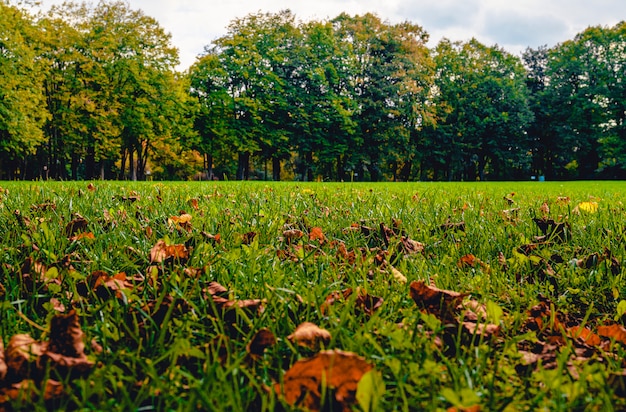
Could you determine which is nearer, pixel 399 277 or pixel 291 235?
pixel 399 277

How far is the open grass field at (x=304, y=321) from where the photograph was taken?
896 mm

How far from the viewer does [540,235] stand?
2609 millimetres

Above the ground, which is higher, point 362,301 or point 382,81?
point 382,81

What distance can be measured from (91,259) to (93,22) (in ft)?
103

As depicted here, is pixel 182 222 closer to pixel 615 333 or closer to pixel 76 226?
pixel 76 226

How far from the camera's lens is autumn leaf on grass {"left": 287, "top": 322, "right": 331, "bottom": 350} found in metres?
1.09

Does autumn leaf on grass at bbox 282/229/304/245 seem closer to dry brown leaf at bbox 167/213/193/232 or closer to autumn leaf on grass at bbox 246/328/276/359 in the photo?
dry brown leaf at bbox 167/213/193/232

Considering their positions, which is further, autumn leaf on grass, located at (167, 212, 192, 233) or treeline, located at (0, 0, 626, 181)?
treeline, located at (0, 0, 626, 181)

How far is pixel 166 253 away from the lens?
1835 millimetres

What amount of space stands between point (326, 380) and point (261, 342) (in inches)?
10.6

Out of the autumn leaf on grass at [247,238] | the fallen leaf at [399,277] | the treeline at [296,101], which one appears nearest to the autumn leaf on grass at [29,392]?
the fallen leaf at [399,277]

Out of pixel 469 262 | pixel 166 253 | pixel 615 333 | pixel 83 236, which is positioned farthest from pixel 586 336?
pixel 83 236

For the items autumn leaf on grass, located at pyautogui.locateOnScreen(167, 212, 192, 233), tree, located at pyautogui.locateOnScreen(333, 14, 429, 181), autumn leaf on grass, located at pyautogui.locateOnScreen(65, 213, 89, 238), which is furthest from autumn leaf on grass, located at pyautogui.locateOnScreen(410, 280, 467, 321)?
tree, located at pyautogui.locateOnScreen(333, 14, 429, 181)

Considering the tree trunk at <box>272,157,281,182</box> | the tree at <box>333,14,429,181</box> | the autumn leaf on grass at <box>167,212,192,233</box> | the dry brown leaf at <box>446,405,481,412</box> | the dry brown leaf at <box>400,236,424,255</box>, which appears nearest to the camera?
the dry brown leaf at <box>446,405,481,412</box>
